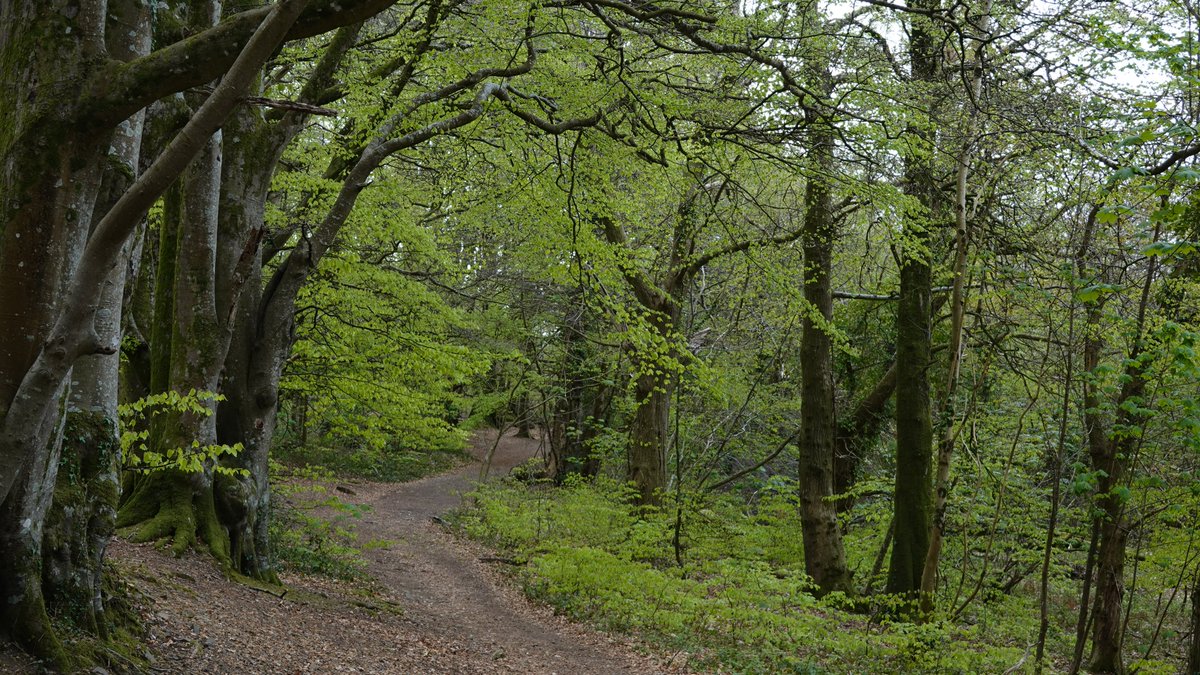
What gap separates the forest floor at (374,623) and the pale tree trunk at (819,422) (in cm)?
335

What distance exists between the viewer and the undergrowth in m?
7.78

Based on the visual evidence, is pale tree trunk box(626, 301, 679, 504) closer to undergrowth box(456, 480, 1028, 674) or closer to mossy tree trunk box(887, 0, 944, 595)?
undergrowth box(456, 480, 1028, 674)

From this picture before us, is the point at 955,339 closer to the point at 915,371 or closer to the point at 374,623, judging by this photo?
the point at 915,371

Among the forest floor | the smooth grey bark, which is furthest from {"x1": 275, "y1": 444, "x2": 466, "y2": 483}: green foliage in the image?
the smooth grey bark

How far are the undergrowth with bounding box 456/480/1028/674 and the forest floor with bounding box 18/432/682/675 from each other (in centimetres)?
50

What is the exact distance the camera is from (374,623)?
779 centimetres

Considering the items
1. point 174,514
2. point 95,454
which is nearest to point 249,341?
point 174,514

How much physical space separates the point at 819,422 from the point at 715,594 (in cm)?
280

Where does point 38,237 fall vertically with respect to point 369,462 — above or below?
above

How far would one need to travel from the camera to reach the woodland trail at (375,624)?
514 cm

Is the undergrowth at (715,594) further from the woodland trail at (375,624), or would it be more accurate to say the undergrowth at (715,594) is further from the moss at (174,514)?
the moss at (174,514)

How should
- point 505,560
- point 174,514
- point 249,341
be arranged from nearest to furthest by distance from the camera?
point 174,514 < point 249,341 < point 505,560

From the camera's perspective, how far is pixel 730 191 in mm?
11508

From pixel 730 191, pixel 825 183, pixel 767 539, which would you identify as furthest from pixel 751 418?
pixel 825 183
